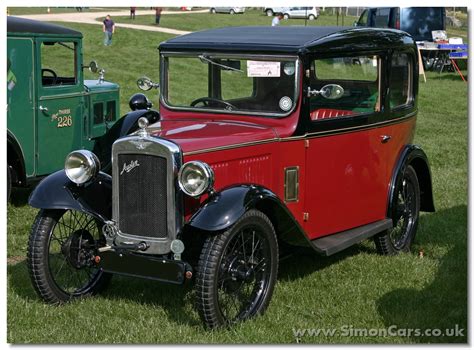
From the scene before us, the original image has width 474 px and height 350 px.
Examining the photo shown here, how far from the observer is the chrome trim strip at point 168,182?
4.61 meters

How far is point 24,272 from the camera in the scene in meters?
5.77

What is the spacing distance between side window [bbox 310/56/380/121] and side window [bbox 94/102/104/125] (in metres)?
3.87

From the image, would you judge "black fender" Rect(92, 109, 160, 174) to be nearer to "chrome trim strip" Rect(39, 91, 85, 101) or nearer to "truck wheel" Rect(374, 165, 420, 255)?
"chrome trim strip" Rect(39, 91, 85, 101)

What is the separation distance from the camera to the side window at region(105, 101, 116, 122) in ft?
30.4

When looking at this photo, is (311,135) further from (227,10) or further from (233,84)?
(227,10)

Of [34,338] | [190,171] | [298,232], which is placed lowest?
[34,338]

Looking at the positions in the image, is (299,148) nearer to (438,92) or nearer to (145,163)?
(145,163)

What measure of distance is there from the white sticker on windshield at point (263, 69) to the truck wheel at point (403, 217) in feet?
5.20

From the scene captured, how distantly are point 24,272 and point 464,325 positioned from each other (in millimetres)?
3187

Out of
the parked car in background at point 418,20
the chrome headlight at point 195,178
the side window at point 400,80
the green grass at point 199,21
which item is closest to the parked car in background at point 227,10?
the green grass at point 199,21

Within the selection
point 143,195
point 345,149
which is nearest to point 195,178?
point 143,195

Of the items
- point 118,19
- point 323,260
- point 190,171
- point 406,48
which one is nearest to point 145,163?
point 190,171

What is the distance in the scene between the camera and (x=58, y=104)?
825 centimetres

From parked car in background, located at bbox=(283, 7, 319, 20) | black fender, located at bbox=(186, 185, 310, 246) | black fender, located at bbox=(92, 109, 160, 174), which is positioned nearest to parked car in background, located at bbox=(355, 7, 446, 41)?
parked car in background, located at bbox=(283, 7, 319, 20)
